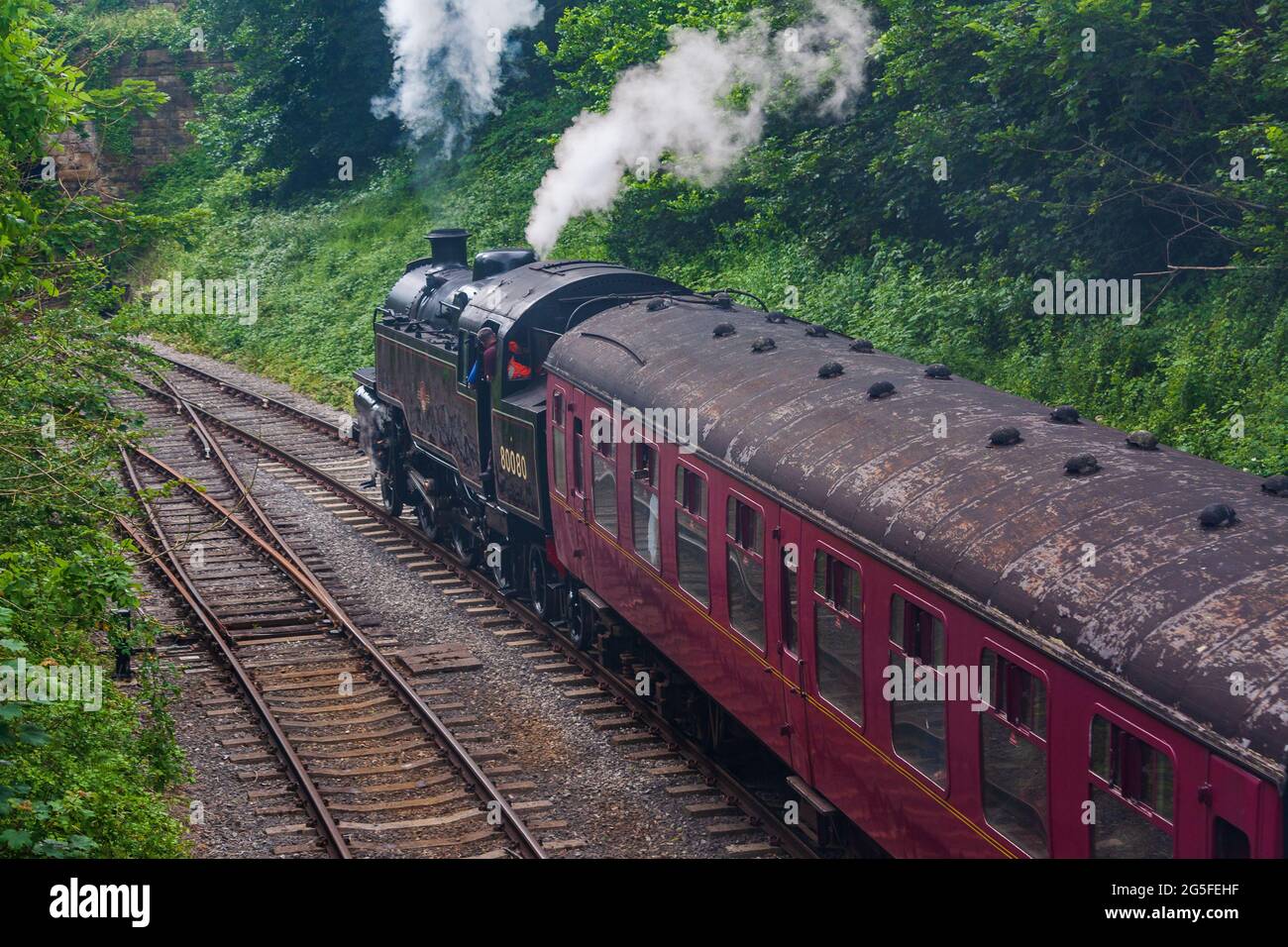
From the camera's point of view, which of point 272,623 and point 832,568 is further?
point 272,623

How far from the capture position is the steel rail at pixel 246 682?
9320mm

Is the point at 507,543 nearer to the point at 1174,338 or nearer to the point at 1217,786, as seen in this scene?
the point at 1174,338

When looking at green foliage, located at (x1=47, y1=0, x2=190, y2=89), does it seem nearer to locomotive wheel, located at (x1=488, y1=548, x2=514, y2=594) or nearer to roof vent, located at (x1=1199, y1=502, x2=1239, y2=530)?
locomotive wheel, located at (x1=488, y1=548, x2=514, y2=594)

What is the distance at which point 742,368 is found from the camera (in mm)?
9844

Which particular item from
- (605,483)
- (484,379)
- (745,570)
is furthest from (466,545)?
(745,570)

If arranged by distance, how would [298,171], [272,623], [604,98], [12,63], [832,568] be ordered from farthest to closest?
1. [298,171]
2. [604,98]
3. [272,623]
4. [12,63]
5. [832,568]

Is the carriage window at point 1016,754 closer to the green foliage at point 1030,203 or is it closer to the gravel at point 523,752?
the gravel at point 523,752

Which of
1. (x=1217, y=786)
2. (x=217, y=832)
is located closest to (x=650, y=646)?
(x=217, y=832)

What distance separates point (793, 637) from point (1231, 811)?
369 cm

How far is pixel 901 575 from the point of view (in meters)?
6.61

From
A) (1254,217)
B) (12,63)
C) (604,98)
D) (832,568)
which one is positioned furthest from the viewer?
(604,98)

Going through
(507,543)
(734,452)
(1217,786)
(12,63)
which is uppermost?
(12,63)

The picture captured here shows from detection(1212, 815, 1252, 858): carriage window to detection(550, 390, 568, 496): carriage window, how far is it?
315 inches

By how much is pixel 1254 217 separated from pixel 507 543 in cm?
808
